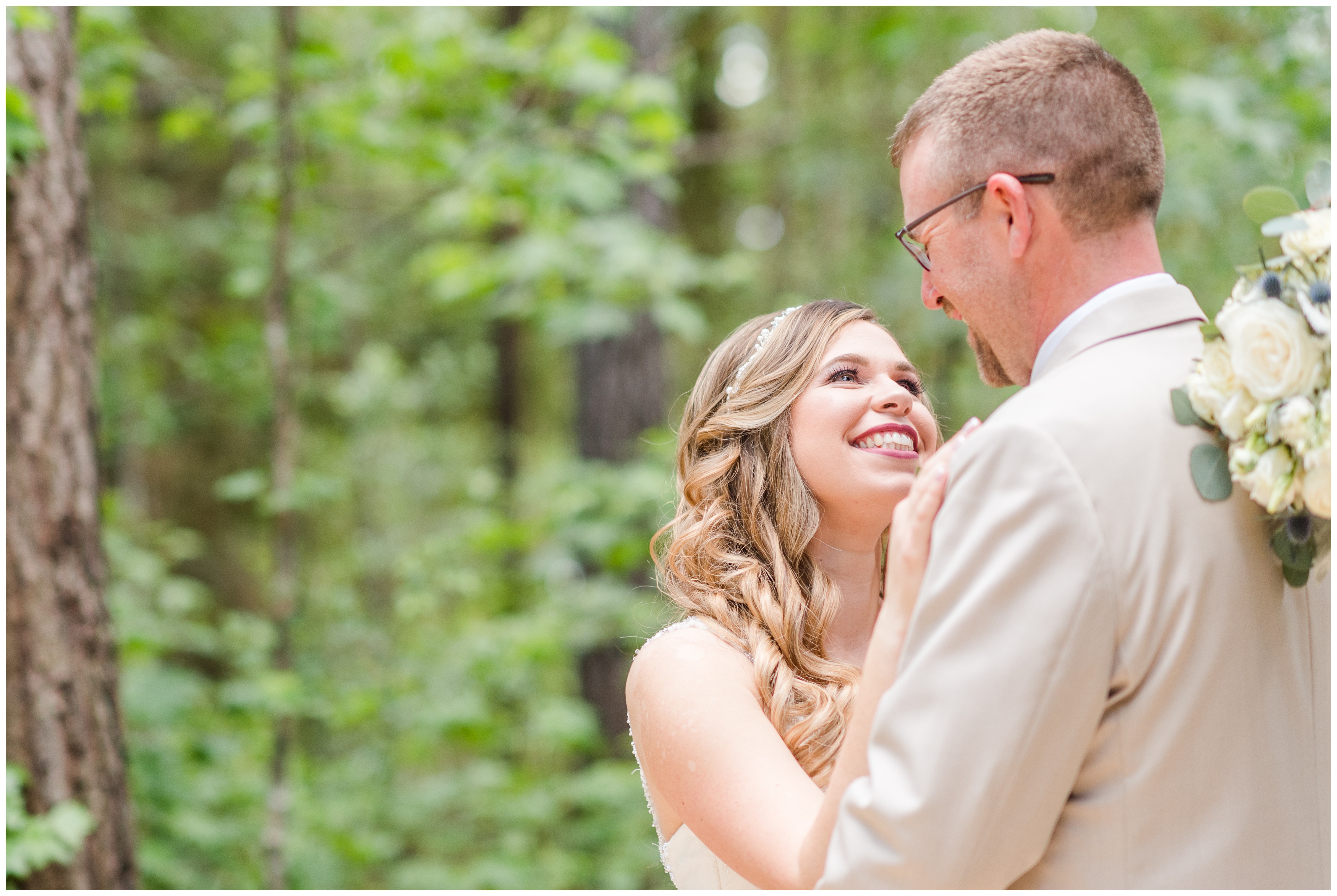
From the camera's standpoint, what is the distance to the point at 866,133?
7742 millimetres

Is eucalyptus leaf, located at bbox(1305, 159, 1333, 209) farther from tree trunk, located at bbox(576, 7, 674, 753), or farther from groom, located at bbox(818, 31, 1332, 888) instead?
tree trunk, located at bbox(576, 7, 674, 753)

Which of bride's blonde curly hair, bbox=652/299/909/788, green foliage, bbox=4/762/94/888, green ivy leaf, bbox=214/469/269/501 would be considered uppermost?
bride's blonde curly hair, bbox=652/299/909/788

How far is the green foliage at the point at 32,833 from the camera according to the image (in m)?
2.89

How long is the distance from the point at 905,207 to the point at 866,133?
6.25 metres

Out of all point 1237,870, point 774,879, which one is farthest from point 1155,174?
point 774,879

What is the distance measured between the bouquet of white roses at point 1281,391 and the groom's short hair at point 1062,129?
239 millimetres

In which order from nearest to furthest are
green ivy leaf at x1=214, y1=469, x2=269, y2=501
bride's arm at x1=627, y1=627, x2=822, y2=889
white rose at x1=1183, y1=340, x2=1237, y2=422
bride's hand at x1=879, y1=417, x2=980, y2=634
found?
1. white rose at x1=1183, y1=340, x2=1237, y2=422
2. bride's hand at x1=879, y1=417, x2=980, y2=634
3. bride's arm at x1=627, y1=627, x2=822, y2=889
4. green ivy leaf at x1=214, y1=469, x2=269, y2=501

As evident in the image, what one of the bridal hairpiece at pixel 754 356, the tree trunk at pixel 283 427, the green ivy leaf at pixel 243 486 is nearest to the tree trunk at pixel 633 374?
the tree trunk at pixel 283 427

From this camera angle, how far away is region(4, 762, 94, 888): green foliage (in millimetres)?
2895

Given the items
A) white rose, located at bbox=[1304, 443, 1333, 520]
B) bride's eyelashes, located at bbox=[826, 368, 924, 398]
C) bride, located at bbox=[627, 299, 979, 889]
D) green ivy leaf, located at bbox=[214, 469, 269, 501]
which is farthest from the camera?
green ivy leaf, located at bbox=[214, 469, 269, 501]

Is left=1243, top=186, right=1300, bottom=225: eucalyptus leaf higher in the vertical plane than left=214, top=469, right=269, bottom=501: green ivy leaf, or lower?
higher

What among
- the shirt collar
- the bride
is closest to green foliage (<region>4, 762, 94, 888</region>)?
the bride

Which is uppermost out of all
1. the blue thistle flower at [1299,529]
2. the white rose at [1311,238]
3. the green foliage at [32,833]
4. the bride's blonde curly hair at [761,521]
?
the white rose at [1311,238]

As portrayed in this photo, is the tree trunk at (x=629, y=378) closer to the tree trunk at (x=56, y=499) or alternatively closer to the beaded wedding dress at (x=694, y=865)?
the tree trunk at (x=56, y=499)
